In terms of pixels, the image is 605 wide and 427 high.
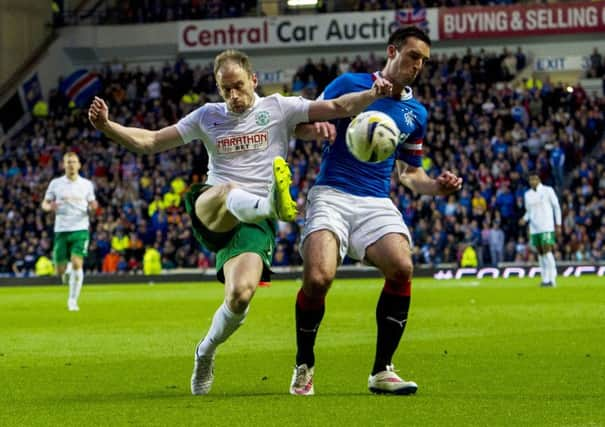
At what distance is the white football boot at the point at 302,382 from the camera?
838 centimetres

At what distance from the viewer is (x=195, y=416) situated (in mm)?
7266

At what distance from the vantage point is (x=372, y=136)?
7.89 m

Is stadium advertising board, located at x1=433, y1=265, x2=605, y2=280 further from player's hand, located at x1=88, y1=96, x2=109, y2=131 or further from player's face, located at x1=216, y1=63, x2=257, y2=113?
player's hand, located at x1=88, y1=96, x2=109, y2=131

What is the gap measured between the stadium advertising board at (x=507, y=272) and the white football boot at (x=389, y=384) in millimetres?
24818

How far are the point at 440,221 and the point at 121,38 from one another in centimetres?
1777

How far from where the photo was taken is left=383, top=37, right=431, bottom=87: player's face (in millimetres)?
8602

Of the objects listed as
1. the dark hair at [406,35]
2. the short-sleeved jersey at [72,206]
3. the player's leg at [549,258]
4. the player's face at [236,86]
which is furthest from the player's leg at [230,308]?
the player's leg at [549,258]

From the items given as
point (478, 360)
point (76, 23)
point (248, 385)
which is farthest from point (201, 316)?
point (76, 23)

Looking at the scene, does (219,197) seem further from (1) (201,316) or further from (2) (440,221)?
(2) (440,221)

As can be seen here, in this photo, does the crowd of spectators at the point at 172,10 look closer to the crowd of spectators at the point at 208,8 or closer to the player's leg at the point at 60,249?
the crowd of spectators at the point at 208,8

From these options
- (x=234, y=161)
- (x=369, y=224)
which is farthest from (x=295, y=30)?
(x=369, y=224)

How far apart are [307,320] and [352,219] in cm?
76

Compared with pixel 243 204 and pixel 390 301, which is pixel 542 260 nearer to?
pixel 390 301

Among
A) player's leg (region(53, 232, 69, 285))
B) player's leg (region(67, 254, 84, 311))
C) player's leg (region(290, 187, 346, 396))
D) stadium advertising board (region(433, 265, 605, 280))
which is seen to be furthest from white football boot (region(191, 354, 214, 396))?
stadium advertising board (region(433, 265, 605, 280))
